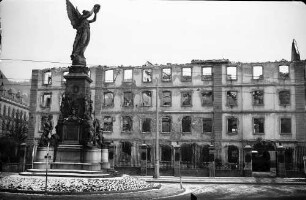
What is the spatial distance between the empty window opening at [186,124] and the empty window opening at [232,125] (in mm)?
4281

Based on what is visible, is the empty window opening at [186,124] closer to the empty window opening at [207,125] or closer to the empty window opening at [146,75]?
the empty window opening at [207,125]

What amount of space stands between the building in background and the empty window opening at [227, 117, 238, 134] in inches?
4.2

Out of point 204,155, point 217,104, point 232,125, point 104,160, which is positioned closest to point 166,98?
point 217,104

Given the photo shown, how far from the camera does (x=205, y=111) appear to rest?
40.3 m

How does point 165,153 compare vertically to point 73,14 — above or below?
below

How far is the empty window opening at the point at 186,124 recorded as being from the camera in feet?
133

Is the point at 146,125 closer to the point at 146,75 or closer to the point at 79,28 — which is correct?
the point at 146,75

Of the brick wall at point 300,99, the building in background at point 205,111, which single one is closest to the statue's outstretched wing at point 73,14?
the building in background at point 205,111

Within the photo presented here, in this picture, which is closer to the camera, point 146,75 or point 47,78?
point 146,75

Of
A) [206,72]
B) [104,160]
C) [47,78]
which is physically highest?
[206,72]

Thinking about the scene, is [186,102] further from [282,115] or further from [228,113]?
[282,115]

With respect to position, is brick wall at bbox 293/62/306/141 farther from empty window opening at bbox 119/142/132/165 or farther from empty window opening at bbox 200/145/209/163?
empty window opening at bbox 119/142/132/165

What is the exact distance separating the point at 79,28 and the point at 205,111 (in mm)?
24055

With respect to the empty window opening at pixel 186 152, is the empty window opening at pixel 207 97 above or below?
above
